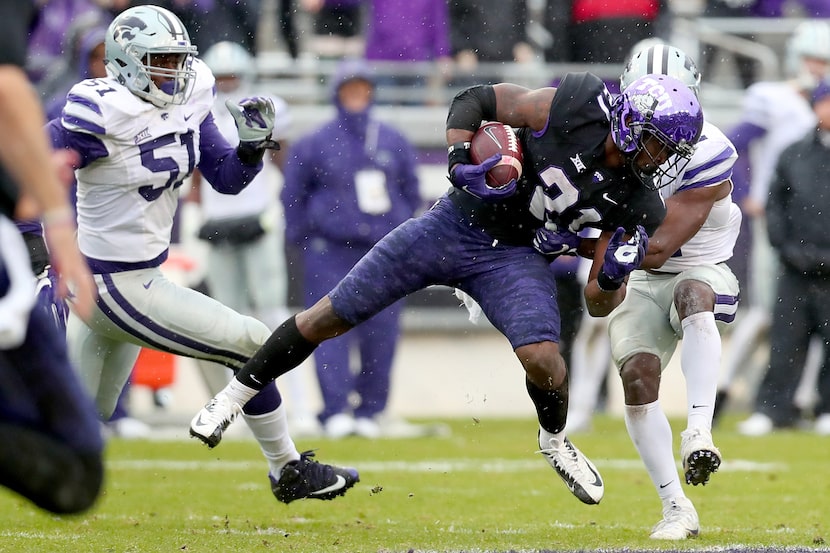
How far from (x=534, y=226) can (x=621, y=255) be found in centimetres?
54

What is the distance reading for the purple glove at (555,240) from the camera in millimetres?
5262

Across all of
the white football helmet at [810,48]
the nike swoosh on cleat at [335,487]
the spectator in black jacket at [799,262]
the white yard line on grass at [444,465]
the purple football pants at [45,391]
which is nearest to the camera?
the purple football pants at [45,391]

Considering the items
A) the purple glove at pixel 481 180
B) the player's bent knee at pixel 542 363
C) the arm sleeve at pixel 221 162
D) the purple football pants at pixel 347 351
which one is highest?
the purple glove at pixel 481 180

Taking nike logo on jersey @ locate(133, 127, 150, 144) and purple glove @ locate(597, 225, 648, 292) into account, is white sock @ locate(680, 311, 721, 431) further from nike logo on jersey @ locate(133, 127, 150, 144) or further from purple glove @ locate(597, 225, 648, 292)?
nike logo on jersey @ locate(133, 127, 150, 144)

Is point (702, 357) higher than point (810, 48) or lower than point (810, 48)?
higher

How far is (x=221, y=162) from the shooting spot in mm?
5707

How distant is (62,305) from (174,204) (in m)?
0.63

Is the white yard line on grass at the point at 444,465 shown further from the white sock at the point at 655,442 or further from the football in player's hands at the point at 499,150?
the football in player's hands at the point at 499,150

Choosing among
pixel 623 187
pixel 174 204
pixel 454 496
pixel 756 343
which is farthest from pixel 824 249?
pixel 174 204

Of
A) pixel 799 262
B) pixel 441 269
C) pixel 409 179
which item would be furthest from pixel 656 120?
pixel 799 262

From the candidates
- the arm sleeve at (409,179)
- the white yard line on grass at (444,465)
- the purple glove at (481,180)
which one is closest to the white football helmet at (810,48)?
the arm sleeve at (409,179)

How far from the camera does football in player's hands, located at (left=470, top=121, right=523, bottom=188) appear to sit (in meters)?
5.00

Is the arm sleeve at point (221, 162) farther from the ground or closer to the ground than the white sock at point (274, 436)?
farther from the ground

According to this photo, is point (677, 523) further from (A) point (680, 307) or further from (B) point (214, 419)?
(B) point (214, 419)
